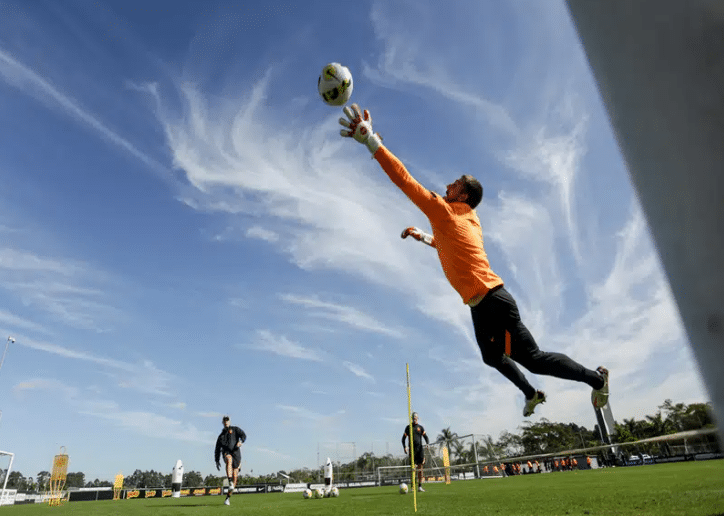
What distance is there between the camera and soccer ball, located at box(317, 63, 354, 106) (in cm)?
561

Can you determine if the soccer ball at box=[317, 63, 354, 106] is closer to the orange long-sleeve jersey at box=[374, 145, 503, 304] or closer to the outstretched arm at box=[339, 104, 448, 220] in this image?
the outstretched arm at box=[339, 104, 448, 220]

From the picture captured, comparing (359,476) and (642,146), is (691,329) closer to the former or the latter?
(642,146)

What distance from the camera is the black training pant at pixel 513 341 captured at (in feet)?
13.9

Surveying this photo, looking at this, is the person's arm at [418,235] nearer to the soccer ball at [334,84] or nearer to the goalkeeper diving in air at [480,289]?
the goalkeeper diving in air at [480,289]

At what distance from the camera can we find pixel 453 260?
15.3ft

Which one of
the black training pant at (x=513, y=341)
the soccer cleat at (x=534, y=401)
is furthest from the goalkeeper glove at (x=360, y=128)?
the soccer cleat at (x=534, y=401)

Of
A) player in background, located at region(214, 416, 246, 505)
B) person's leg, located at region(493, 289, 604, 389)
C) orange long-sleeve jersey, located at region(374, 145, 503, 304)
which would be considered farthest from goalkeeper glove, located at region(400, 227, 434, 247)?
player in background, located at region(214, 416, 246, 505)

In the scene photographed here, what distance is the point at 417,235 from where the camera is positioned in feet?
18.6

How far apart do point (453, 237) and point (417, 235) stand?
1060mm

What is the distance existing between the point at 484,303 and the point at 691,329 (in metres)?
3.95

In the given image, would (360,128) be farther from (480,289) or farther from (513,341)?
(513,341)

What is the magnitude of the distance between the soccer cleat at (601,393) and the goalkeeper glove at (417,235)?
2.40 meters

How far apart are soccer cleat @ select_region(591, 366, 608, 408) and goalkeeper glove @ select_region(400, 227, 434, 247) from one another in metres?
2.40

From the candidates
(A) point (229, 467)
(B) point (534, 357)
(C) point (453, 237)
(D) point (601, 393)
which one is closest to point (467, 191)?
(C) point (453, 237)
